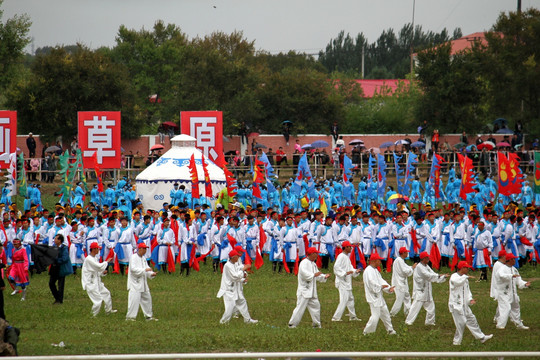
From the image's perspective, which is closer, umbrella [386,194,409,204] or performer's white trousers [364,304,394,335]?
performer's white trousers [364,304,394,335]

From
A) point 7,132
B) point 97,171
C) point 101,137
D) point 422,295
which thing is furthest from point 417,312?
point 7,132

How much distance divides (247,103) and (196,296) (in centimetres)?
3203

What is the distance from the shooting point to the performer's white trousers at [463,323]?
1301 cm

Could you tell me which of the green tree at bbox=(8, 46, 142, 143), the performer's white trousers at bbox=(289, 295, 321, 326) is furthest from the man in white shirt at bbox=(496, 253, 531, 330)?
the green tree at bbox=(8, 46, 142, 143)

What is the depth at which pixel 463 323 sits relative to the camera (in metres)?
13.1

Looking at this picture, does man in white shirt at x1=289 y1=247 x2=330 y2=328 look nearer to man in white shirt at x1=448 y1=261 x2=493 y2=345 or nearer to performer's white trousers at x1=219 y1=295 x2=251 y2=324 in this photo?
performer's white trousers at x1=219 y1=295 x2=251 y2=324

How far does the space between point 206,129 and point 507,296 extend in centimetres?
1746

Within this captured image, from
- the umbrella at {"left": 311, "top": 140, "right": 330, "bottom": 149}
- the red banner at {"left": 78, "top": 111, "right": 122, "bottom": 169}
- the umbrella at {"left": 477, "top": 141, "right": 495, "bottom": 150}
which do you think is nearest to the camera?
the red banner at {"left": 78, "top": 111, "right": 122, "bottom": 169}

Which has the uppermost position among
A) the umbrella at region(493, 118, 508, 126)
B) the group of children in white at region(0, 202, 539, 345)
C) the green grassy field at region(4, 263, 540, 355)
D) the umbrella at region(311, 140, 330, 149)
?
the umbrella at region(493, 118, 508, 126)

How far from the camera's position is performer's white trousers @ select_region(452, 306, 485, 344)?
42.7 ft

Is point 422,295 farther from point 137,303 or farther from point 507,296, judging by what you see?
point 137,303

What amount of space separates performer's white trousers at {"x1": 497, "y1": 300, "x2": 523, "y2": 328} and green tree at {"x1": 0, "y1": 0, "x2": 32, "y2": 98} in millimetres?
35762

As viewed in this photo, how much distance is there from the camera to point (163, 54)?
62.0 meters

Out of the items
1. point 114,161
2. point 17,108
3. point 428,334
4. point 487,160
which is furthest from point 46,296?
point 17,108
